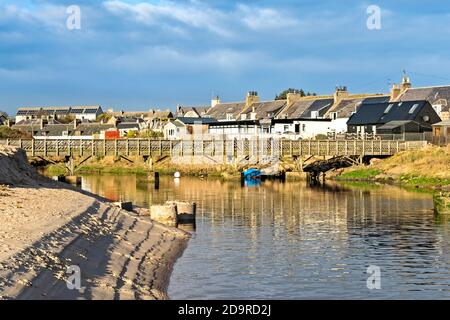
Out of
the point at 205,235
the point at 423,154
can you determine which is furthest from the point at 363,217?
the point at 423,154

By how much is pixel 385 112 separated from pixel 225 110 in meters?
45.4

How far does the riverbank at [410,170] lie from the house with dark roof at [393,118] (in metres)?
10.8

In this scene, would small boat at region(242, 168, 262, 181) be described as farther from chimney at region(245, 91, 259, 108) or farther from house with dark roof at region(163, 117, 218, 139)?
chimney at region(245, 91, 259, 108)

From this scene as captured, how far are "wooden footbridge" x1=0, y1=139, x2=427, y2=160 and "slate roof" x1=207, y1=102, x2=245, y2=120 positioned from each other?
42.4 meters

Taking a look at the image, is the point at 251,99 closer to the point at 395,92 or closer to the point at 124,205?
the point at 395,92

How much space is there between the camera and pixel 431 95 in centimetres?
12044

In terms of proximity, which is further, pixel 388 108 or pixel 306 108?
pixel 306 108

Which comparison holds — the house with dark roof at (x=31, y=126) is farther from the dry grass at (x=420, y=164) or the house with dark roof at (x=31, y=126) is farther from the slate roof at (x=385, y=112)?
the dry grass at (x=420, y=164)

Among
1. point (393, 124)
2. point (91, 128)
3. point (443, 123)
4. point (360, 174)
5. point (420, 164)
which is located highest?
point (91, 128)

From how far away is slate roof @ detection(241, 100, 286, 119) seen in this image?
142 m

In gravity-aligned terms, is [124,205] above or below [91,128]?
below

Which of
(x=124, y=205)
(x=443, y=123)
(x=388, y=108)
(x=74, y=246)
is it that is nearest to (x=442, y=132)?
(x=443, y=123)
